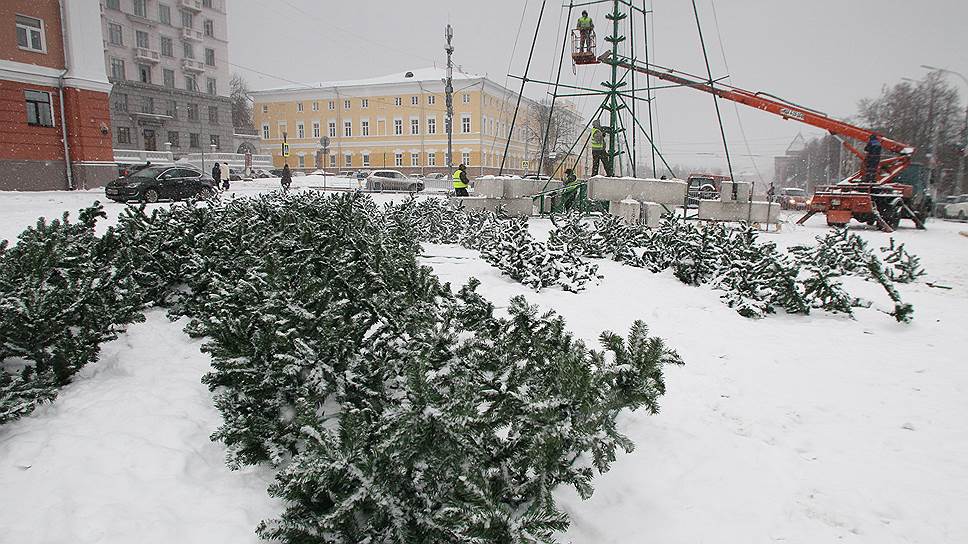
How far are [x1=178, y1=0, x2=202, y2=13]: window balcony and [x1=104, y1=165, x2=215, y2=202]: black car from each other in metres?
41.9

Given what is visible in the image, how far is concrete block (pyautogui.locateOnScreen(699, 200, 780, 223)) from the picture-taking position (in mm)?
16047

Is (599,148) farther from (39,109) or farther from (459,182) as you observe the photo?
(39,109)

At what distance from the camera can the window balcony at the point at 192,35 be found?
2112 inches

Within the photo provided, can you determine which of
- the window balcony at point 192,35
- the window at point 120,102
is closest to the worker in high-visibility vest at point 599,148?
the window at point 120,102

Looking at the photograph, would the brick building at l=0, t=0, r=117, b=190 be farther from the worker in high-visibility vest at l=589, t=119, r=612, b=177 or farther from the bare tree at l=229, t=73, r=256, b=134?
the bare tree at l=229, t=73, r=256, b=134

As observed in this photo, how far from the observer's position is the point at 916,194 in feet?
68.3

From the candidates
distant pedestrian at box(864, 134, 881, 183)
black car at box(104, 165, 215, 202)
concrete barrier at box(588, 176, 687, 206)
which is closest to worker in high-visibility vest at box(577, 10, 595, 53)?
concrete barrier at box(588, 176, 687, 206)

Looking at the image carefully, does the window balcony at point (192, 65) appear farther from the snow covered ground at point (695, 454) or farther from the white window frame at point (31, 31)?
the snow covered ground at point (695, 454)

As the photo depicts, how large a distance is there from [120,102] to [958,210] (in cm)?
6325

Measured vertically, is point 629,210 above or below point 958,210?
above


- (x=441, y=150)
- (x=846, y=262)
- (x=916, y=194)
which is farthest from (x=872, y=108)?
(x=846, y=262)

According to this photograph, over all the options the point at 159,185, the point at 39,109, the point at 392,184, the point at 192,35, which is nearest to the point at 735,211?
the point at 159,185

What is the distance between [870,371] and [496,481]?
4024mm

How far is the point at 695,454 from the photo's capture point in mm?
3492
